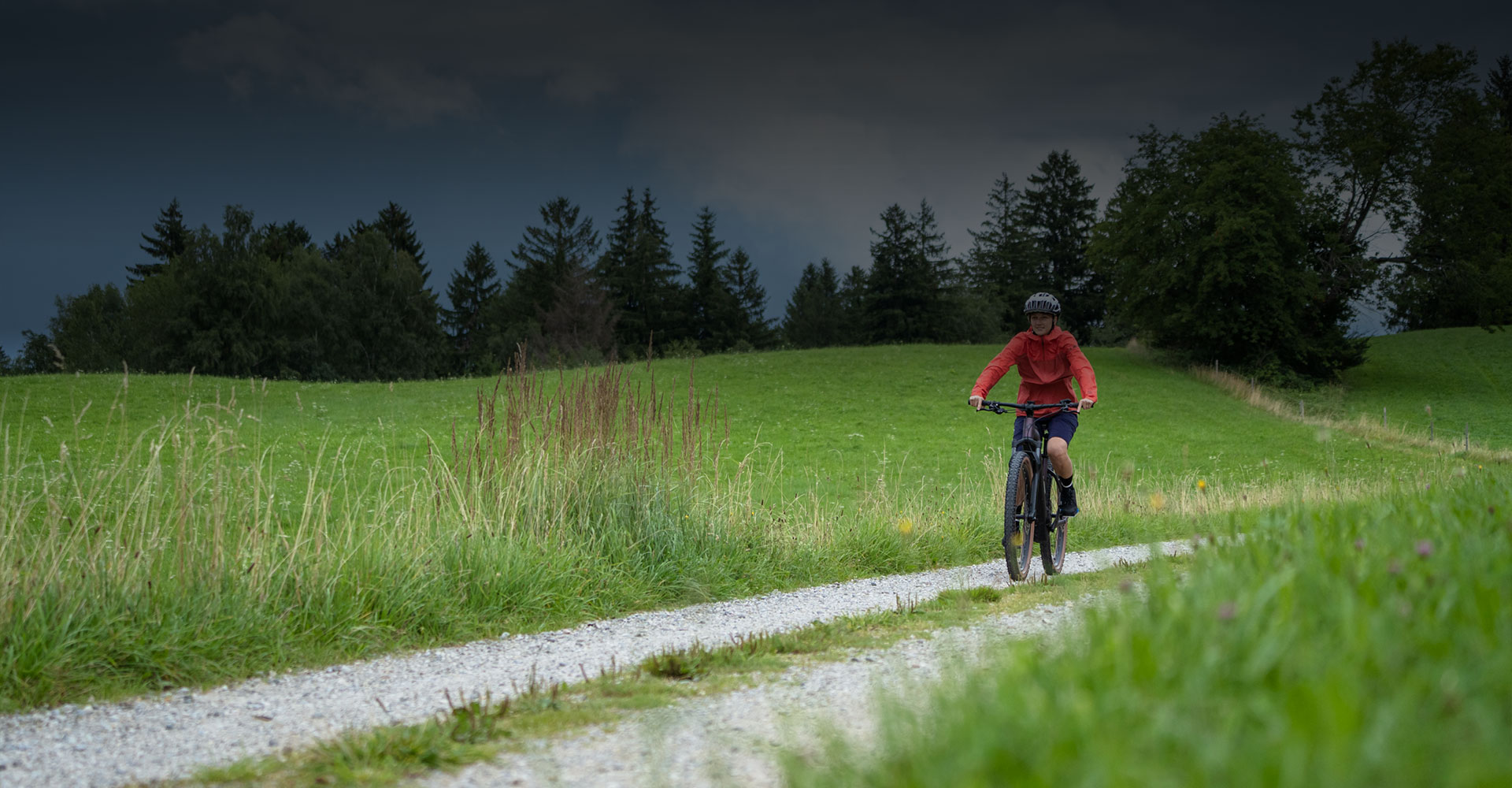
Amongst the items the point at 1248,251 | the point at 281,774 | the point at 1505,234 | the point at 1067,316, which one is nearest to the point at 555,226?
the point at 1067,316

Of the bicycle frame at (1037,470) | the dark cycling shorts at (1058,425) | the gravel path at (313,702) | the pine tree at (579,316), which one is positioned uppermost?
the pine tree at (579,316)

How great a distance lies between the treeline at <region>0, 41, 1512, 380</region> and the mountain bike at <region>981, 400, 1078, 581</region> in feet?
15.2

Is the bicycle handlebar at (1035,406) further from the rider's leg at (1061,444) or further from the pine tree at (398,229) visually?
the pine tree at (398,229)

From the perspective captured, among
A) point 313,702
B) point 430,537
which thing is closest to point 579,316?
point 430,537

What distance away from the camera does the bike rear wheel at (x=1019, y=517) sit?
24.2 feet

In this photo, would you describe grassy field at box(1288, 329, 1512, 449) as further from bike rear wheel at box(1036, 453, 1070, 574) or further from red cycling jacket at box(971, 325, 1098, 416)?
red cycling jacket at box(971, 325, 1098, 416)

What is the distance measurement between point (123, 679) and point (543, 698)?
2.17 m

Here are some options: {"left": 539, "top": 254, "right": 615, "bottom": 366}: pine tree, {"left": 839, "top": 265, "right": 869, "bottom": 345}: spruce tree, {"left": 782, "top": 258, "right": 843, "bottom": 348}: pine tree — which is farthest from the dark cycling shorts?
{"left": 782, "top": 258, "right": 843, "bottom": 348}: pine tree

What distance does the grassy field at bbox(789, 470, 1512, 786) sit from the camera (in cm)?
156

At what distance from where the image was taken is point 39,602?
15.0ft

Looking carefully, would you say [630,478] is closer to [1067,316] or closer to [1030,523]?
[1030,523]

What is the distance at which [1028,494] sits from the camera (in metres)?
7.62

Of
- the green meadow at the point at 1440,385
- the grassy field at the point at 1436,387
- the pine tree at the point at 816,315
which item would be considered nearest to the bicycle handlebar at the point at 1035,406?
the grassy field at the point at 1436,387

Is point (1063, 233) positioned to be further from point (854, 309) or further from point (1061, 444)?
point (1061, 444)
